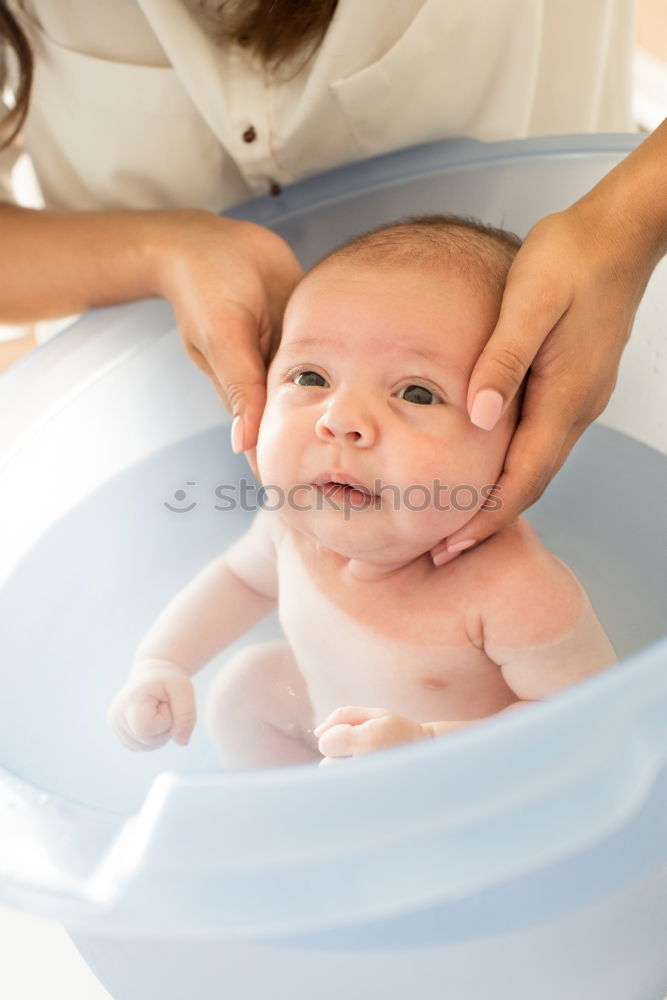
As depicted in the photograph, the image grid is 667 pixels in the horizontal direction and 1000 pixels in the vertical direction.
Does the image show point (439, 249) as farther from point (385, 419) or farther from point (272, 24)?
point (272, 24)

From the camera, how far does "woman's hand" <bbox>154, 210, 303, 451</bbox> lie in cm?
82

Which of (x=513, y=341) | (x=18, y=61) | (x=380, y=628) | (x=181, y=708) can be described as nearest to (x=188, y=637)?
(x=181, y=708)

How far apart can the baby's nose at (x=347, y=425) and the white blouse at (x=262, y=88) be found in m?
0.36

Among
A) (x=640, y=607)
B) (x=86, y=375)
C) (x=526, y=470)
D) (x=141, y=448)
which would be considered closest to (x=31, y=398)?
(x=86, y=375)

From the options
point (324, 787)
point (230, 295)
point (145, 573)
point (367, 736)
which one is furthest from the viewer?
point (145, 573)

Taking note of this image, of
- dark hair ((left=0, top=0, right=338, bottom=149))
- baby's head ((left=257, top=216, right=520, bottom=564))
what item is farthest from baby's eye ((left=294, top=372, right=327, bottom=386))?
dark hair ((left=0, top=0, right=338, bottom=149))

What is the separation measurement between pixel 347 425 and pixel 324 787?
277 millimetres

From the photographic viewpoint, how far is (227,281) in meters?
0.89

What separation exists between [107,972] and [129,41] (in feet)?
2.50

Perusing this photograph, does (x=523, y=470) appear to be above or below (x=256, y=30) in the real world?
below

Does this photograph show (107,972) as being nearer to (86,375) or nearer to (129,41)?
(86,375)

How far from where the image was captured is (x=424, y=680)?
2.73 ft

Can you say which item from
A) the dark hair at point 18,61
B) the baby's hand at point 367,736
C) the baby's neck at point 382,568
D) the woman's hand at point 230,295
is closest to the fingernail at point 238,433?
the woman's hand at point 230,295

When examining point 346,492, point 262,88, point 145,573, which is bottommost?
point 145,573
